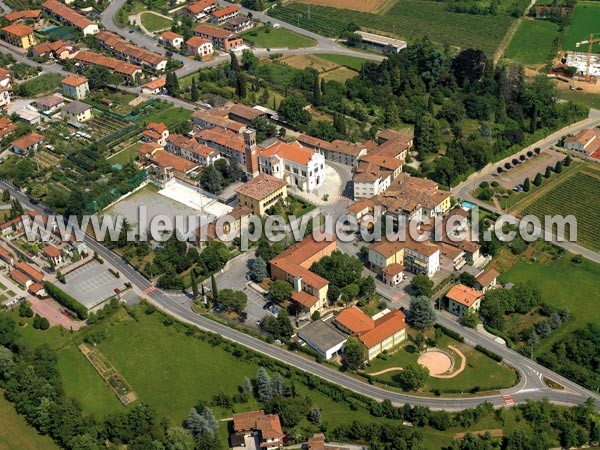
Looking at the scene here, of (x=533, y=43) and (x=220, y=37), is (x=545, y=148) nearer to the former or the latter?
(x=533, y=43)

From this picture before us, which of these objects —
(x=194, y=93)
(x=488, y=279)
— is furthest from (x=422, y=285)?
(x=194, y=93)

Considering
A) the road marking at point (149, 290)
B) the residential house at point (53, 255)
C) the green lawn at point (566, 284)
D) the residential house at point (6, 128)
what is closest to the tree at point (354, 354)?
the green lawn at point (566, 284)

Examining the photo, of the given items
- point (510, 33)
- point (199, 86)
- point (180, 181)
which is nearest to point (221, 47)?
point (199, 86)

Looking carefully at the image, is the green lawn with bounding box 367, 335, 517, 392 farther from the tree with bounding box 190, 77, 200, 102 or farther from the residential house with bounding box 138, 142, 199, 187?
the tree with bounding box 190, 77, 200, 102

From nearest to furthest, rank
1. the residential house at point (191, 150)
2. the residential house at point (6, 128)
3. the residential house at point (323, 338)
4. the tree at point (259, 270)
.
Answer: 1. the residential house at point (323, 338)
2. the tree at point (259, 270)
3. the residential house at point (191, 150)
4. the residential house at point (6, 128)

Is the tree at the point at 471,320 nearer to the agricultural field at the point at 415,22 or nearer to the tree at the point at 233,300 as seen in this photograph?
the tree at the point at 233,300

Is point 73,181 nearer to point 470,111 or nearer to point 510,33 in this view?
point 470,111
